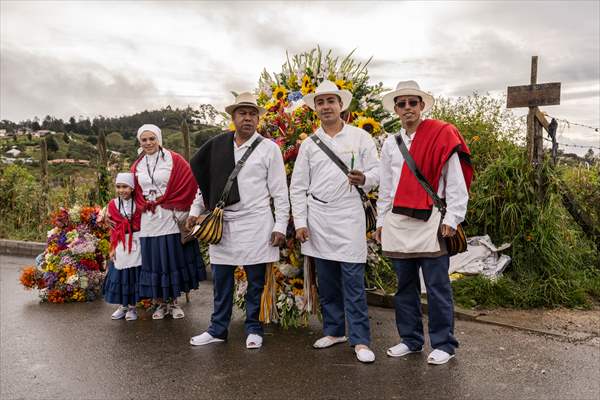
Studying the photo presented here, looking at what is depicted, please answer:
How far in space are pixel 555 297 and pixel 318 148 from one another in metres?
3.22

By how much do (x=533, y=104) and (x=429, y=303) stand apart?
349cm

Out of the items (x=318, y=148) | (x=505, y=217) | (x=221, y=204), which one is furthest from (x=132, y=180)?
(x=505, y=217)

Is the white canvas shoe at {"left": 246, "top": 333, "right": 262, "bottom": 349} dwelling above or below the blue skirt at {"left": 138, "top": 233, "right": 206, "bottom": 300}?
below

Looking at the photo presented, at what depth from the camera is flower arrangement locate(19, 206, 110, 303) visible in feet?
22.4

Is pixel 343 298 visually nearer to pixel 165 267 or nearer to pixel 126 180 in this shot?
pixel 165 267

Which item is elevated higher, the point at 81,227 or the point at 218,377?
the point at 81,227

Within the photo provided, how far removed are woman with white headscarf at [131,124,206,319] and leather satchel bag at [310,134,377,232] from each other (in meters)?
1.70

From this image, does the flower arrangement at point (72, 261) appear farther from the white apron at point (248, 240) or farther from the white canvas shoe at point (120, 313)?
the white apron at point (248, 240)

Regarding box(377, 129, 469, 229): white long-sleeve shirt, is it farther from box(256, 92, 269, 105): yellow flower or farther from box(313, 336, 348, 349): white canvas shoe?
box(256, 92, 269, 105): yellow flower

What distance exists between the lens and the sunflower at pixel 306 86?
5375 millimetres

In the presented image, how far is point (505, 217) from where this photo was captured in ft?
22.1

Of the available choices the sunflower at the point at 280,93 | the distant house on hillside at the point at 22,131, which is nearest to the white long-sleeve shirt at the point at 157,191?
the sunflower at the point at 280,93

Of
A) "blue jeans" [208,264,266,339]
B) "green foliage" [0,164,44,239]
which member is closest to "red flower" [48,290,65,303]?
"blue jeans" [208,264,266,339]

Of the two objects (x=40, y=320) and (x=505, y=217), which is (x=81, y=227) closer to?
(x=40, y=320)
